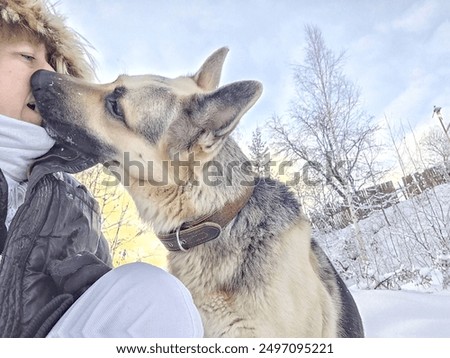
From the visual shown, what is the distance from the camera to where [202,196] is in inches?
57.2

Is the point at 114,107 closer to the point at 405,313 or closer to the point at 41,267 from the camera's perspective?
the point at 41,267

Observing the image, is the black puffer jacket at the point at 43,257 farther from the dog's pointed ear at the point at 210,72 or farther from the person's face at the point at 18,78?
the dog's pointed ear at the point at 210,72

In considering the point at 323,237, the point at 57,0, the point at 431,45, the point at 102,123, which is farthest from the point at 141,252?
the point at 431,45

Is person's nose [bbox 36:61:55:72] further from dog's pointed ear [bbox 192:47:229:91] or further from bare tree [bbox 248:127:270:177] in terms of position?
bare tree [bbox 248:127:270:177]

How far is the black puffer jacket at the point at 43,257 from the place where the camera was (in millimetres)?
1146

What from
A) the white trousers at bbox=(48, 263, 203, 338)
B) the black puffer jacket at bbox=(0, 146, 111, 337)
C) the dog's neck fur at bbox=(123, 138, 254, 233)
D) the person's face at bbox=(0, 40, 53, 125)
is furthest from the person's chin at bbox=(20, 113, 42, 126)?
the white trousers at bbox=(48, 263, 203, 338)

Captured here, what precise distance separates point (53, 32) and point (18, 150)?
0.55 m

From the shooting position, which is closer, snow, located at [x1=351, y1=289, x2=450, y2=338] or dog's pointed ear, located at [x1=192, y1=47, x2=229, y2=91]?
snow, located at [x1=351, y1=289, x2=450, y2=338]

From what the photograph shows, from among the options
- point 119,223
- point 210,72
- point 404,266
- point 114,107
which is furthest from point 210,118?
point 404,266

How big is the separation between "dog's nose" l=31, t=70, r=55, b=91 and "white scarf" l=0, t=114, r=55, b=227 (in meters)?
0.16

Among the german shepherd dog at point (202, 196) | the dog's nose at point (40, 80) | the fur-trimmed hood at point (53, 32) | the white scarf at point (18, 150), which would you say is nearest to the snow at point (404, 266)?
the german shepherd dog at point (202, 196)

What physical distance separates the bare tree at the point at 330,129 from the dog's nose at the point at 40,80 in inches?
59.5

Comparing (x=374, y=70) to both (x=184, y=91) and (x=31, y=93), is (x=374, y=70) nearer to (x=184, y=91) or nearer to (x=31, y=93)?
(x=184, y=91)

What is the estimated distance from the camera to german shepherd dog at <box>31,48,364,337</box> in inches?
53.6
